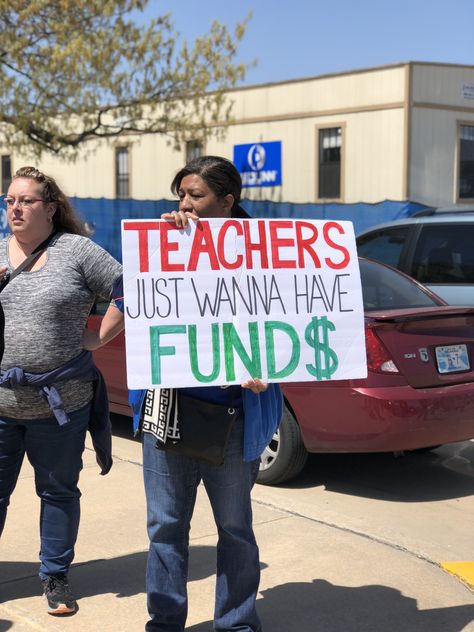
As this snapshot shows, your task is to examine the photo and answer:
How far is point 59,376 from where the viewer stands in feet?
11.7

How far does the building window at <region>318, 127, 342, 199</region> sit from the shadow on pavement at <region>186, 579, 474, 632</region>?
2553 cm

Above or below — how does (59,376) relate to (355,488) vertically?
above

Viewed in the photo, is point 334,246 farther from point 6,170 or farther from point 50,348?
point 6,170

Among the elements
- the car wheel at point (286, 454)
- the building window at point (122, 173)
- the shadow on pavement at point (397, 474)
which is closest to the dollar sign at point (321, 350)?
the car wheel at point (286, 454)

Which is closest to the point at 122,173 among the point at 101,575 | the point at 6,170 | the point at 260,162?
the point at 260,162

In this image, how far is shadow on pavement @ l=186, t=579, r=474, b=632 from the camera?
3.70m

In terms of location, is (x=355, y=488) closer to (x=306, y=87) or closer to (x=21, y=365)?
(x=21, y=365)

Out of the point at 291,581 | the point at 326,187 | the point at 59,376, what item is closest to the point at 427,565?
the point at 291,581

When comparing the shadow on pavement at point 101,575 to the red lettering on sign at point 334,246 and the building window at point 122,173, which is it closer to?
the red lettering on sign at point 334,246

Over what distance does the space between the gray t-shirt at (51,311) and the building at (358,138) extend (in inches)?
898

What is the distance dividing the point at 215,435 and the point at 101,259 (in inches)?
36.9

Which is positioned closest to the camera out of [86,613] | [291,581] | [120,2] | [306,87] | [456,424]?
[86,613]

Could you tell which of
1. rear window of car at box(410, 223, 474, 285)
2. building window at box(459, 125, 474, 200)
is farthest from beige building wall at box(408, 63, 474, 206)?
rear window of car at box(410, 223, 474, 285)

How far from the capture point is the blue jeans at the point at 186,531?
3203mm
